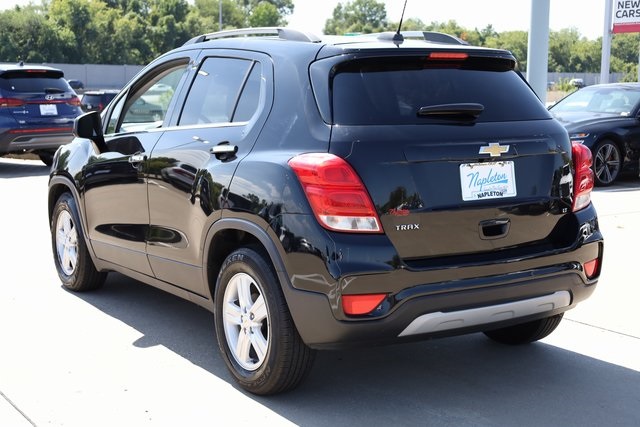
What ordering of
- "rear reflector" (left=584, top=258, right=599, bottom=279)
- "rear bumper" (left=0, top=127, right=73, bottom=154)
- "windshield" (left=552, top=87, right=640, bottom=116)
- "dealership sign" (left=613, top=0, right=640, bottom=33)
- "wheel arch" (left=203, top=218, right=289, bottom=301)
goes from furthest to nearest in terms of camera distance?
1. "dealership sign" (left=613, top=0, right=640, bottom=33)
2. "rear bumper" (left=0, top=127, right=73, bottom=154)
3. "windshield" (left=552, top=87, right=640, bottom=116)
4. "rear reflector" (left=584, top=258, right=599, bottom=279)
5. "wheel arch" (left=203, top=218, right=289, bottom=301)

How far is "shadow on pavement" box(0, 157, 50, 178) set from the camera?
49.9 ft

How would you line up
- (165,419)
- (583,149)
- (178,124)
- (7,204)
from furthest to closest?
(7,204) < (178,124) < (583,149) < (165,419)

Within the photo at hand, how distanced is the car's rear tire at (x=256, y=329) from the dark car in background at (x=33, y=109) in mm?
11368

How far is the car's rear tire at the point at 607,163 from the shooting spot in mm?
13008

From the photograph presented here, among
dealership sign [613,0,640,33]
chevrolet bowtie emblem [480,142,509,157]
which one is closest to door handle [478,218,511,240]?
chevrolet bowtie emblem [480,142,509,157]

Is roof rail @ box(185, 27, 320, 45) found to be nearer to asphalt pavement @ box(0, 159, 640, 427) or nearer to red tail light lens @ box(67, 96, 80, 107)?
asphalt pavement @ box(0, 159, 640, 427)

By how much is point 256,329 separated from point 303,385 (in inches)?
17.3

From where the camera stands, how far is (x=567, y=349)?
5.25 meters

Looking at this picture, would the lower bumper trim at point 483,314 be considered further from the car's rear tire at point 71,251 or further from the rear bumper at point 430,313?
the car's rear tire at point 71,251

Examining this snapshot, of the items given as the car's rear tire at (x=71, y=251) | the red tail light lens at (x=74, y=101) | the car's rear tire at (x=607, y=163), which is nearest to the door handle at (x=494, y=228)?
the car's rear tire at (x=71, y=251)

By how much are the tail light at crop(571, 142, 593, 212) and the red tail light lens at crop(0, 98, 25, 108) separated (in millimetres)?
12238

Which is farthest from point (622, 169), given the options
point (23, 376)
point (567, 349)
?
point (23, 376)

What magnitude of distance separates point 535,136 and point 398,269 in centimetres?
108

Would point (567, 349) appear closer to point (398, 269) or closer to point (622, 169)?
point (398, 269)
